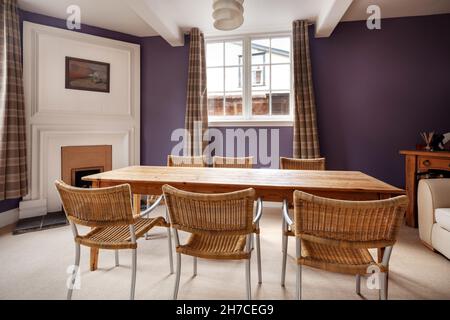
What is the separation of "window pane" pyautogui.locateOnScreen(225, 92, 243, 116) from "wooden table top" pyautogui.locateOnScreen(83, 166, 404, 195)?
1750mm

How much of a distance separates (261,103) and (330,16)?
1314 mm

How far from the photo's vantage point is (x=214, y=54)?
150 inches

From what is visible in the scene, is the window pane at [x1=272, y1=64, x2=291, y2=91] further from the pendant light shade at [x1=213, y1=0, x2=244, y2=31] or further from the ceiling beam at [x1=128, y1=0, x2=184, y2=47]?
the pendant light shade at [x1=213, y1=0, x2=244, y2=31]

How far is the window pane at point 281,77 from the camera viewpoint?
141 inches

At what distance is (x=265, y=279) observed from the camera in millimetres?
1796

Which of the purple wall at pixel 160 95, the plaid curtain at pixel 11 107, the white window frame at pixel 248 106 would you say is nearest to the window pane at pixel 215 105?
the white window frame at pixel 248 106

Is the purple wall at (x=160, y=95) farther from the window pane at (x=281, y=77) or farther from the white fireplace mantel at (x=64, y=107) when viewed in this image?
the window pane at (x=281, y=77)

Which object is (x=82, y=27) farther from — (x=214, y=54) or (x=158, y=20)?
(x=214, y=54)

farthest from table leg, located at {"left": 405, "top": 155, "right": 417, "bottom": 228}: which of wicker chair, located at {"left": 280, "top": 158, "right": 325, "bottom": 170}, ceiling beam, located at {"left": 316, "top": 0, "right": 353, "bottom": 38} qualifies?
ceiling beam, located at {"left": 316, "top": 0, "right": 353, "bottom": 38}

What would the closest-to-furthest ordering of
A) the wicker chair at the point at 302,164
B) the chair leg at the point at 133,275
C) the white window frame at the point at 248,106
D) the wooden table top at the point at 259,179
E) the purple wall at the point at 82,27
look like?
the chair leg at the point at 133,275, the wooden table top at the point at 259,179, the wicker chair at the point at 302,164, the purple wall at the point at 82,27, the white window frame at the point at 248,106

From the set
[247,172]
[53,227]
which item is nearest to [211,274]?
[247,172]

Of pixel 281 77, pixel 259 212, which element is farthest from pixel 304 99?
pixel 259 212

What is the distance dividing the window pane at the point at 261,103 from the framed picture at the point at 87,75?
6.88 ft

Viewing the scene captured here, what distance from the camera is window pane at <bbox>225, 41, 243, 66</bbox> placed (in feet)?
12.1
